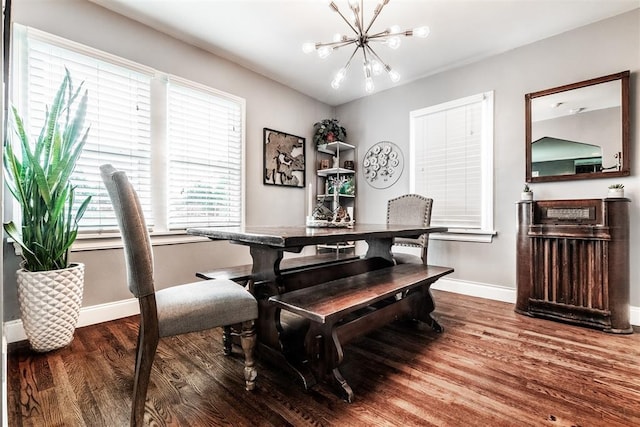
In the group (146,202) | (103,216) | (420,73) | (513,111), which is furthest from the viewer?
(420,73)

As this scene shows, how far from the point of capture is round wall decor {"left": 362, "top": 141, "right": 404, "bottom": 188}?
13.4 ft

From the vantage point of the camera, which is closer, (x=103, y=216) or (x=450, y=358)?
(x=450, y=358)

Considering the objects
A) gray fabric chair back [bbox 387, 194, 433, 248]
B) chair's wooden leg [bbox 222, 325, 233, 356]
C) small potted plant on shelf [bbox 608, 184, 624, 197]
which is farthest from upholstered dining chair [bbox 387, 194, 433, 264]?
chair's wooden leg [bbox 222, 325, 233, 356]

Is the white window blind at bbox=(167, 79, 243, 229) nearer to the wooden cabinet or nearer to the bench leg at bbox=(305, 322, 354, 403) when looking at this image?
the bench leg at bbox=(305, 322, 354, 403)

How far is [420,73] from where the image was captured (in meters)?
3.70

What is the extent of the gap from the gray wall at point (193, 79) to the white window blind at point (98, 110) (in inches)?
6.0

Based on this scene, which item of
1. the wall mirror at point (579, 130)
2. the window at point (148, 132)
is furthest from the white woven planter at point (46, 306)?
the wall mirror at point (579, 130)

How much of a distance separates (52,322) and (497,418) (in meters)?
2.64

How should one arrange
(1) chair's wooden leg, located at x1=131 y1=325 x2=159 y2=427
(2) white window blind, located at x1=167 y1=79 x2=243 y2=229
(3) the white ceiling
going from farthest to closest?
(2) white window blind, located at x1=167 y1=79 x2=243 y2=229
(3) the white ceiling
(1) chair's wooden leg, located at x1=131 y1=325 x2=159 y2=427

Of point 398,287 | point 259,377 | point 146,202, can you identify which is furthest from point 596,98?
point 146,202

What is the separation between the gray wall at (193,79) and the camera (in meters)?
2.35

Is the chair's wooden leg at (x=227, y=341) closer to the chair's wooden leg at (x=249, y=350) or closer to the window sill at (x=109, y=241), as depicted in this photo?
the chair's wooden leg at (x=249, y=350)

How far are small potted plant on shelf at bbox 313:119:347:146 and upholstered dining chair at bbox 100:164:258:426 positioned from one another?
323 centimetres

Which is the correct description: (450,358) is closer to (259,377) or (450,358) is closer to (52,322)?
(259,377)
